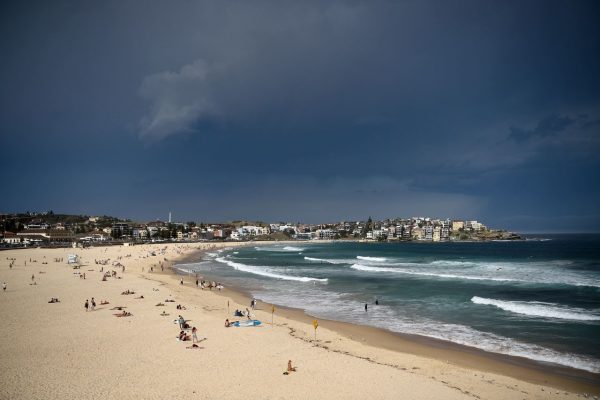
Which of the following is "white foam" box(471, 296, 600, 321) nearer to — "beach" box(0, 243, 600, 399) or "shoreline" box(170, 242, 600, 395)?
"shoreline" box(170, 242, 600, 395)

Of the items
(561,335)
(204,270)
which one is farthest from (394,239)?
(561,335)

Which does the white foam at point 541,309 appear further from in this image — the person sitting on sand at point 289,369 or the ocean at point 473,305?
the person sitting on sand at point 289,369

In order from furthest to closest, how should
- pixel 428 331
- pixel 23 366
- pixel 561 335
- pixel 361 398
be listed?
pixel 428 331 → pixel 561 335 → pixel 23 366 → pixel 361 398

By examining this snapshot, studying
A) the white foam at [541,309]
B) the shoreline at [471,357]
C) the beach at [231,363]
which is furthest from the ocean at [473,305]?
the beach at [231,363]

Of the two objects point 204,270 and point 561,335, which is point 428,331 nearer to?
point 561,335

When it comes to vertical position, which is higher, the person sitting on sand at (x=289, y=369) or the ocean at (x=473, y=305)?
the person sitting on sand at (x=289, y=369)

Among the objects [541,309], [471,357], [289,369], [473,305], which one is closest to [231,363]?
[289,369]

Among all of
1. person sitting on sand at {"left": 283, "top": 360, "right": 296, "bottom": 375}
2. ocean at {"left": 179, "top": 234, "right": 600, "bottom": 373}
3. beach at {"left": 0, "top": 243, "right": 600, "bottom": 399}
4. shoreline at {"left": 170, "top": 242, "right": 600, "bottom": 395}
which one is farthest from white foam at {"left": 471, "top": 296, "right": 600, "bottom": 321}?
person sitting on sand at {"left": 283, "top": 360, "right": 296, "bottom": 375}
